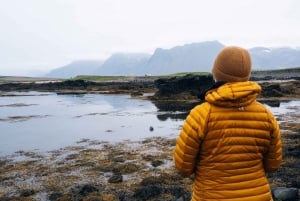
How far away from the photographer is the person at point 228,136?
12.3ft

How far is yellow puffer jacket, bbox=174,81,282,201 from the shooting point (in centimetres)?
376

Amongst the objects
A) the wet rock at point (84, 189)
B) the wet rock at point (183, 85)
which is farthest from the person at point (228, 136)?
the wet rock at point (183, 85)

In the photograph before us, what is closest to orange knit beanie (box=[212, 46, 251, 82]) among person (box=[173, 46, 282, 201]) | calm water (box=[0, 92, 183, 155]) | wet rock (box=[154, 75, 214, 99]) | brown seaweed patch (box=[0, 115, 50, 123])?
person (box=[173, 46, 282, 201])

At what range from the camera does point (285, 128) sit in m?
25.5

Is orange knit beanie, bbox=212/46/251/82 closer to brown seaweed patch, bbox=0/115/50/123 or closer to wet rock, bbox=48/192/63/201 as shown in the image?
wet rock, bbox=48/192/63/201

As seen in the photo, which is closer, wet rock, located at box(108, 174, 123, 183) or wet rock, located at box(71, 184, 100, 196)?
wet rock, located at box(71, 184, 100, 196)

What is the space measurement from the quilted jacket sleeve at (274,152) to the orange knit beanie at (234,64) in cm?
66

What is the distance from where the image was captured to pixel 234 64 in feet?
12.6

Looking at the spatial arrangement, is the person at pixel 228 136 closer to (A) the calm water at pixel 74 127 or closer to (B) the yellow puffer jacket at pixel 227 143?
(B) the yellow puffer jacket at pixel 227 143

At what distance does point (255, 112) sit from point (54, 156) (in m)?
17.2

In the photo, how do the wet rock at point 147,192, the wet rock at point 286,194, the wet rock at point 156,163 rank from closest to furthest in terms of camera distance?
the wet rock at point 286,194, the wet rock at point 147,192, the wet rock at point 156,163

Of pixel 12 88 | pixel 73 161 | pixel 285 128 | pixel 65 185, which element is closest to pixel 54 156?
pixel 73 161

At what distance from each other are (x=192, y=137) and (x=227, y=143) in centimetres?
37

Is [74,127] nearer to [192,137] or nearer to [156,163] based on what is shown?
[156,163]
